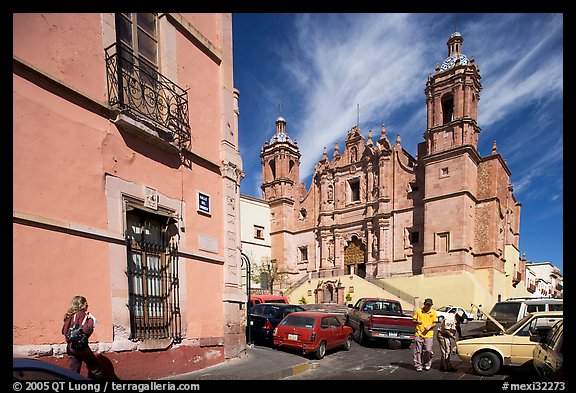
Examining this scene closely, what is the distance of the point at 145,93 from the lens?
7.25 metres

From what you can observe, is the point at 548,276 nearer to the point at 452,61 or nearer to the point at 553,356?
the point at 452,61

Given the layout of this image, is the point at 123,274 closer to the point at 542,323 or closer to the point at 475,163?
the point at 542,323

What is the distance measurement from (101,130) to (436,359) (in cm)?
1036

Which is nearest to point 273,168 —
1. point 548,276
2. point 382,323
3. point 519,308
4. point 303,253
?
point 303,253

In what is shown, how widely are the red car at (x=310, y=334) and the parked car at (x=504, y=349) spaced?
3.92m

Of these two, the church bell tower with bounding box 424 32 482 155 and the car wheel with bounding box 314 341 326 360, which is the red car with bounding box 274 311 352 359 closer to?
the car wheel with bounding box 314 341 326 360

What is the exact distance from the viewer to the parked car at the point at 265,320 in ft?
39.9

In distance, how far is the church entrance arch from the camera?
36531 mm

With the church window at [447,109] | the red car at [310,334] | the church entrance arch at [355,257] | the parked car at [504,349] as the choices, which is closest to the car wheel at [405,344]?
the red car at [310,334]

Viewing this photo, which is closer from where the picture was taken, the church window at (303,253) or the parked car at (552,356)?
the parked car at (552,356)

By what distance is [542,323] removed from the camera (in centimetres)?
779

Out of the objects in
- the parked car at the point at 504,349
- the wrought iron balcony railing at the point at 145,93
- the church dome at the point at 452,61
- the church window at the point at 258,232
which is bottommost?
the parked car at the point at 504,349

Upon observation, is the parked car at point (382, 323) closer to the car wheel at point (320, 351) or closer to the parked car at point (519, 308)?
the car wheel at point (320, 351)

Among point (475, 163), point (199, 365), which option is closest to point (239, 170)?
point (199, 365)
